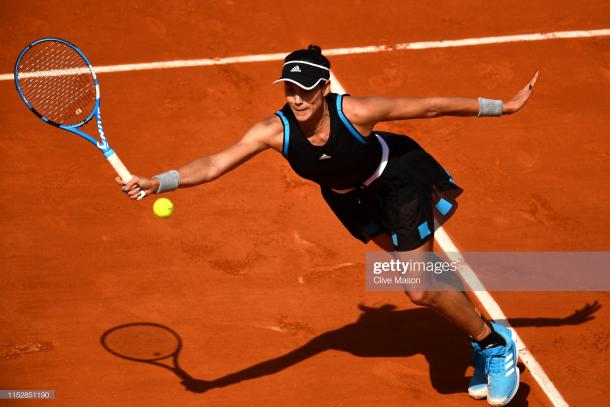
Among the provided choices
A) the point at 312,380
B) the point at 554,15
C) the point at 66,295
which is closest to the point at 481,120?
the point at 554,15

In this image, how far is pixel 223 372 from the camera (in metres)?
7.00

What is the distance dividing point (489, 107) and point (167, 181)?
227 cm

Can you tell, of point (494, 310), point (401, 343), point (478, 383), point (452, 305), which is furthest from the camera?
point (494, 310)

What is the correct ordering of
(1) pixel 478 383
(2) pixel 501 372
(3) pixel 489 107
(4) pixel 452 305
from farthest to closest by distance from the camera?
(1) pixel 478 383 < (2) pixel 501 372 < (4) pixel 452 305 < (3) pixel 489 107

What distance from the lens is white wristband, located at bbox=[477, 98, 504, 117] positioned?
603cm

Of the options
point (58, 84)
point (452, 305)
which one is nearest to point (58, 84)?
point (58, 84)

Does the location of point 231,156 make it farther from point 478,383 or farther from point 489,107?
point 478,383

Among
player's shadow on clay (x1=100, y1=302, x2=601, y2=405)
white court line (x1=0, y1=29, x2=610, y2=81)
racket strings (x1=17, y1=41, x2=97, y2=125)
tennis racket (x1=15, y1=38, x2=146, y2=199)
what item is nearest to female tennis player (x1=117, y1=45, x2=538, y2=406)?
player's shadow on clay (x1=100, y1=302, x2=601, y2=405)

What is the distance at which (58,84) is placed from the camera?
9195mm

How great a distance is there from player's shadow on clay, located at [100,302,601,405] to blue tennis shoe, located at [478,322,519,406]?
37 cm

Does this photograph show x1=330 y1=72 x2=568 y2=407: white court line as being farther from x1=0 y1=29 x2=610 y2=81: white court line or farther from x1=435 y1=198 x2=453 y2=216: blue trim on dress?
x1=0 y1=29 x2=610 y2=81: white court line

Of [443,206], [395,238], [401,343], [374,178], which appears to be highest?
[374,178]

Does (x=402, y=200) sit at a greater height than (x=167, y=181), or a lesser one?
lesser

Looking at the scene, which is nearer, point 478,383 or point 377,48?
point 478,383
